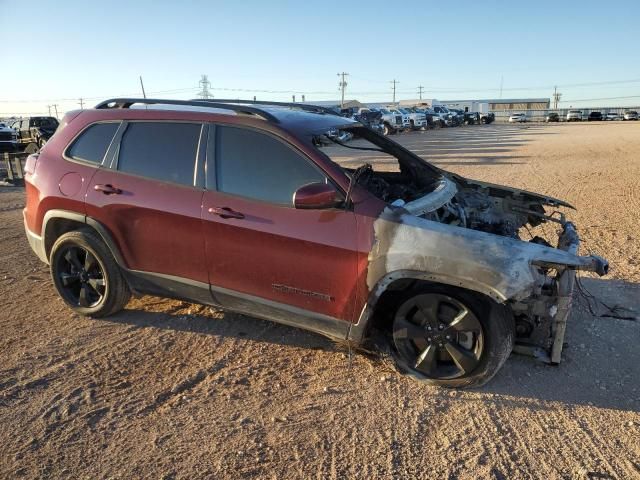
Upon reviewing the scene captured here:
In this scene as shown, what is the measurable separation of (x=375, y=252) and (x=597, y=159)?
16.6 metres

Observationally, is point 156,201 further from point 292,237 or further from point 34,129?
point 34,129

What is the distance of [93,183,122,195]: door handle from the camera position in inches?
168

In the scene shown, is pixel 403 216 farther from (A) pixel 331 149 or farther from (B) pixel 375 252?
(A) pixel 331 149

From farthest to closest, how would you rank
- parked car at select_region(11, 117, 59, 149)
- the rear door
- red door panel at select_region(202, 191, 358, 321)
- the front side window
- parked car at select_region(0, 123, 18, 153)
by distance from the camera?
parked car at select_region(11, 117, 59, 149)
parked car at select_region(0, 123, 18, 153)
the rear door
the front side window
red door panel at select_region(202, 191, 358, 321)

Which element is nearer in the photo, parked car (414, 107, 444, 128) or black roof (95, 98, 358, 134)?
black roof (95, 98, 358, 134)

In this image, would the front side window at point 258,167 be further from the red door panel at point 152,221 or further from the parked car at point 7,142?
the parked car at point 7,142

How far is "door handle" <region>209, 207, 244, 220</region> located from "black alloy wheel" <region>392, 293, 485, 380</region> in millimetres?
1324

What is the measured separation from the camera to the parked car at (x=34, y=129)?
26.9 metres

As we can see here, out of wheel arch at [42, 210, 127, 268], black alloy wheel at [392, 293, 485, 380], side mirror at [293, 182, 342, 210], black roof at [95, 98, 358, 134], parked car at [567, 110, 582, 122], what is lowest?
parked car at [567, 110, 582, 122]

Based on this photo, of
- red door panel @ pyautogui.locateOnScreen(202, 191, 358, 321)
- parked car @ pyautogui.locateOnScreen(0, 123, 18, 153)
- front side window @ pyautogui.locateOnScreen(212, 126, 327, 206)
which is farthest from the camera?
parked car @ pyautogui.locateOnScreen(0, 123, 18, 153)

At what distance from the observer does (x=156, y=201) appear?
13.4ft

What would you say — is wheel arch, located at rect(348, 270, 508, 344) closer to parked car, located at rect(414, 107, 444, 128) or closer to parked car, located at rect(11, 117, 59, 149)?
parked car, located at rect(11, 117, 59, 149)

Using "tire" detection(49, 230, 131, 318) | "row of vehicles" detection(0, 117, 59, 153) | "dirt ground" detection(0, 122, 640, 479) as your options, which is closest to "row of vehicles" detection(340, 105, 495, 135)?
"row of vehicles" detection(0, 117, 59, 153)

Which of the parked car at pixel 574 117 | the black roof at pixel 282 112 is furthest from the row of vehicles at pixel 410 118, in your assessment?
the black roof at pixel 282 112
